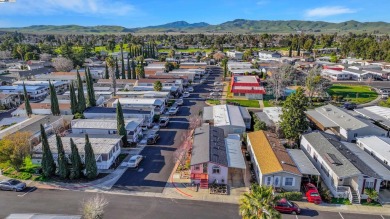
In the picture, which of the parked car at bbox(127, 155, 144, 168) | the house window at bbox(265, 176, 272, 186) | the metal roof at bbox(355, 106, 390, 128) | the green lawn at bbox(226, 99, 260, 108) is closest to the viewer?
the house window at bbox(265, 176, 272, 186)

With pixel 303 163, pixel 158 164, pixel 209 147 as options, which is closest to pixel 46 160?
pixel 158 164

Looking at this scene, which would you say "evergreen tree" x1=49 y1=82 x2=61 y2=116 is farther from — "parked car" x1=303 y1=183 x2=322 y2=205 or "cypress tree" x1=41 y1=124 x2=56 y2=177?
"parked car" x1=303 y1=183 x2=322 y2=205

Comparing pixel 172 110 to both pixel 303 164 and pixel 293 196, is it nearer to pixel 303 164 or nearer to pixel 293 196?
pixel 303 164

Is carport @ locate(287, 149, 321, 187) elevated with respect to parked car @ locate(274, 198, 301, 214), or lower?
elevated

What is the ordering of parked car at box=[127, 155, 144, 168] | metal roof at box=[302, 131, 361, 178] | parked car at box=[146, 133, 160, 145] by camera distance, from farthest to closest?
1. parked car at box=[146, 133, 160, 145]
2. parked car at box=[127, 155, 144, 168]
3. metal roof at box=[302, 131, 361, 178]

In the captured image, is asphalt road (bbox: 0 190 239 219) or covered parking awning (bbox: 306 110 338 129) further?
covered parking awning (bbox: 306 110 338 129)

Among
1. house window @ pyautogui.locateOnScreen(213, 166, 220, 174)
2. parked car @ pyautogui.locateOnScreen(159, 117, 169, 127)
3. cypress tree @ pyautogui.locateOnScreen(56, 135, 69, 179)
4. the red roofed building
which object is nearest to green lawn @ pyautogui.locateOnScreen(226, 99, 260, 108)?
the red roofed building

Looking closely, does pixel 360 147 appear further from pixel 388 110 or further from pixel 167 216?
pixel 167 216

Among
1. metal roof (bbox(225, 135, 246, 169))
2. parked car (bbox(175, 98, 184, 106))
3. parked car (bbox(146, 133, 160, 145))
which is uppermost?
parked car (bbox(175, 98, 184, 106))
